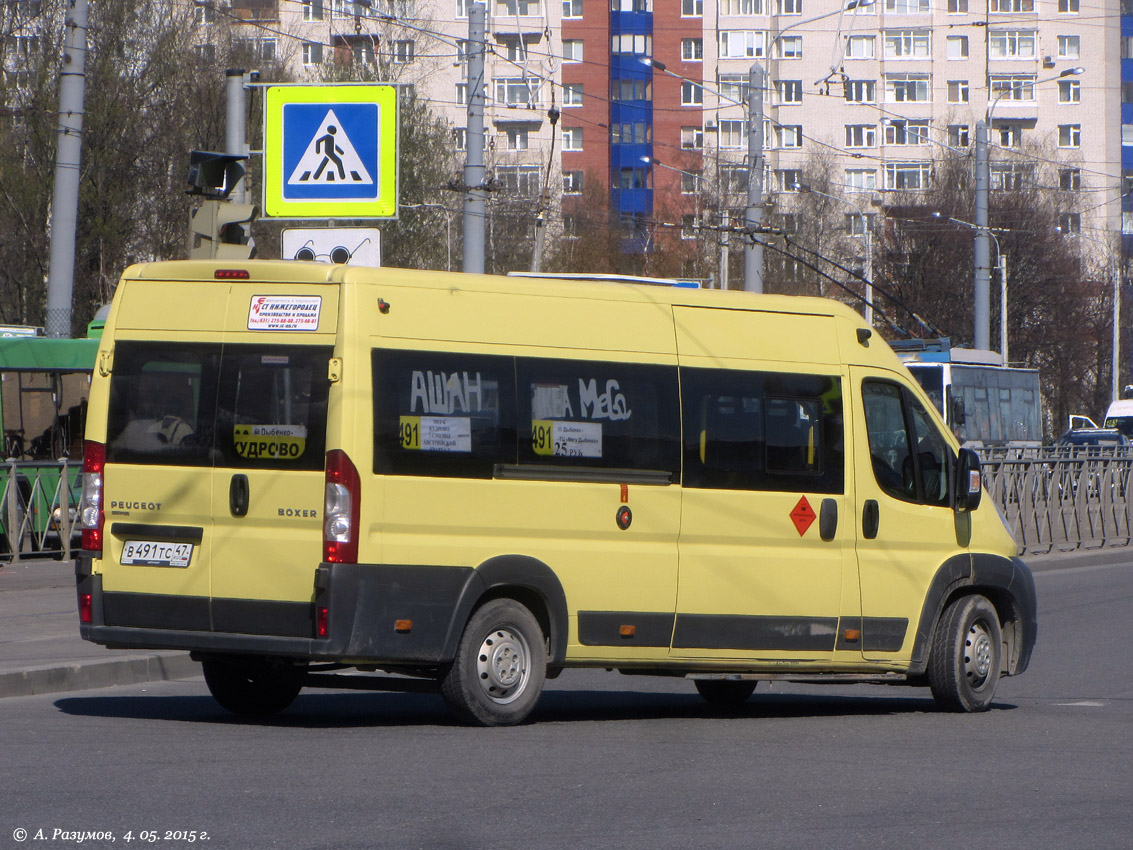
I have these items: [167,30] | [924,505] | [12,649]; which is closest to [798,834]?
[924,505]

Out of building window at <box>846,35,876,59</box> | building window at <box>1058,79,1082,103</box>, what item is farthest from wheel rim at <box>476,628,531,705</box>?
building window at <box>1058,79,1082,103</box>

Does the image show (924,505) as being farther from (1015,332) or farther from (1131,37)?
(1131,37)

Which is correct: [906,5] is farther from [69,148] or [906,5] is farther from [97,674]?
[97,674]

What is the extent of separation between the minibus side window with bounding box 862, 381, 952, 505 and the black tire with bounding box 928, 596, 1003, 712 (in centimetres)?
67

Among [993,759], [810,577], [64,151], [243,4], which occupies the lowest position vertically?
[993,759]

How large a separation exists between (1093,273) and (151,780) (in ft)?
228

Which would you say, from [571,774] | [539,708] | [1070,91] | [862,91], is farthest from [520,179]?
[571,774]

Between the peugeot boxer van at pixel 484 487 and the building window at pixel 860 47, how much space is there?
251 feet

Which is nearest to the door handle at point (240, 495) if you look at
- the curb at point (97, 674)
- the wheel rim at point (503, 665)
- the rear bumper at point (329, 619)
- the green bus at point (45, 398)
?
the rear bumper at point (329, 619)

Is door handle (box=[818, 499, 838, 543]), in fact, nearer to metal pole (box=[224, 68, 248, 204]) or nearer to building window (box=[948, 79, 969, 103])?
metal pole (box=[224, 68, 248, 204])

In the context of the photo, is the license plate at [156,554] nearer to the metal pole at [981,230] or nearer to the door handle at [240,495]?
the door handle at [240,495]

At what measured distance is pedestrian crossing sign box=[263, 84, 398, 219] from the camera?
1559cm

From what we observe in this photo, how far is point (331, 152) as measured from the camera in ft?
51.7

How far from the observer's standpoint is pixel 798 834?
6246mm
